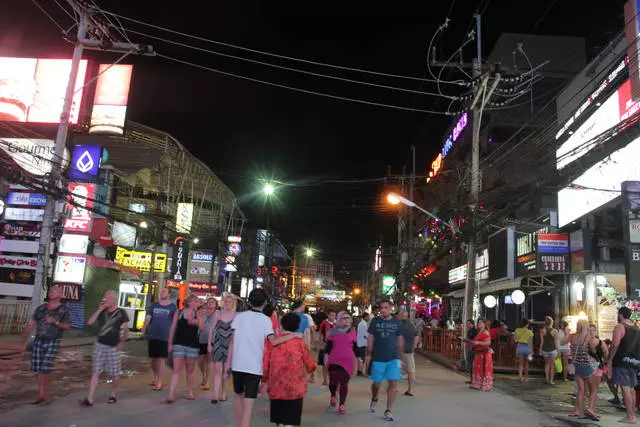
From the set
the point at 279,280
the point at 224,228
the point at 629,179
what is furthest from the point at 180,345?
the point at 279,280

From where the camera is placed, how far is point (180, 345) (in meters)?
8.59

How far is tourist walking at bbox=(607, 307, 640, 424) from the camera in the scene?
27.9ft

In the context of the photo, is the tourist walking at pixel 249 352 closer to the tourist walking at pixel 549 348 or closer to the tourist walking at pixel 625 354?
the tourist walking at pixel 625 354

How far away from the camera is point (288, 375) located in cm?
528

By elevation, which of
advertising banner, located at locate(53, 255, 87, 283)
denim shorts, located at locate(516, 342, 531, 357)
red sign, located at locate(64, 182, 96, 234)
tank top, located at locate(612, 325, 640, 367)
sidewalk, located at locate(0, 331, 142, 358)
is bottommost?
sidewalk, located at locate(0, 331, 142, 358)

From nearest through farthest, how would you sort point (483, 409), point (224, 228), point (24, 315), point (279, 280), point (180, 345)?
point (180, 345), point (483, 409), point (24, 315), point (224, 228), point (279, 280)

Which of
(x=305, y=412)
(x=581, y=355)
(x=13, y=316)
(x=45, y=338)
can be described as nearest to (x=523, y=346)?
(x=581, y=355)

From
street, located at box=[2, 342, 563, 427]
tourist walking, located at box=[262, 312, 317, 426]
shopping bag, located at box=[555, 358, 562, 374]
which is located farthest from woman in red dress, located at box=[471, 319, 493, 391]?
tourist walking, located at box=[262, 312, 317, 426]

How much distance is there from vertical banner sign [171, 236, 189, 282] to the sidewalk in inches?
247

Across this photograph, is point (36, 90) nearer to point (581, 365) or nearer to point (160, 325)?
point (160, 325)

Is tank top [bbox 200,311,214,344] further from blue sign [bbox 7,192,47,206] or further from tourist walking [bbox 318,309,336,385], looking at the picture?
blue sign [bbox 7,192,47,206]

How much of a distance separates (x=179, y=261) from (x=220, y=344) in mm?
26717

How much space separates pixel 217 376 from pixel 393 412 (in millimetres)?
2941

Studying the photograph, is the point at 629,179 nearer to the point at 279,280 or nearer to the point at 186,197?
the point at 186,197
